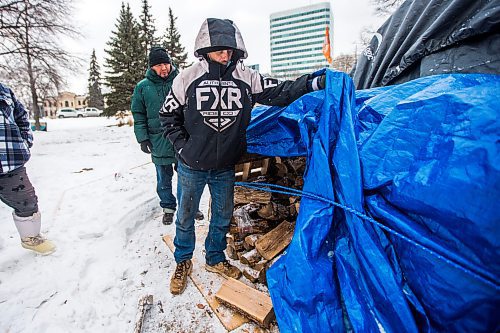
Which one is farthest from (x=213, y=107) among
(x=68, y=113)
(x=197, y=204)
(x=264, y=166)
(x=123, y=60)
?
(x=68, y=113)

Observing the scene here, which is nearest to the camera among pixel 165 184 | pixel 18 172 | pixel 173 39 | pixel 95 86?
pixel 18 172

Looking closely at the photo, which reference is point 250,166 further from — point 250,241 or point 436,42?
point 436,42

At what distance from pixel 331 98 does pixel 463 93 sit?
0.65 meters

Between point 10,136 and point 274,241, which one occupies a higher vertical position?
point 10,136

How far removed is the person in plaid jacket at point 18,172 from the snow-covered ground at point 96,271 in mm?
200

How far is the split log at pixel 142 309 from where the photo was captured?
1.81 meters

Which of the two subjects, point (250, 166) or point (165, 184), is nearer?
point (250, 166)

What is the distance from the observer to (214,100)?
196 cm

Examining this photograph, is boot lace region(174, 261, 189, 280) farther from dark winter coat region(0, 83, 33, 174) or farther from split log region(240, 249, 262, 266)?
dark winter coat region(0, 83, 33, 174)

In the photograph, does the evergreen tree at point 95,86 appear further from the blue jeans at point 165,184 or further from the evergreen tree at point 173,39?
the blue jeans at point 165,184

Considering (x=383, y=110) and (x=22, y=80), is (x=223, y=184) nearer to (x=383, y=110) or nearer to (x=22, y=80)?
(x=383, y=110)

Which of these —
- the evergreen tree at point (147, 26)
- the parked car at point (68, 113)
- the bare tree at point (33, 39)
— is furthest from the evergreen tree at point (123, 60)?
the parked car at point (68, 113)

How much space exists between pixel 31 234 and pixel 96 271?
82 centimetres

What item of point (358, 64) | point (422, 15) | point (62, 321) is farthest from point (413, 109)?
point (62, 321)
